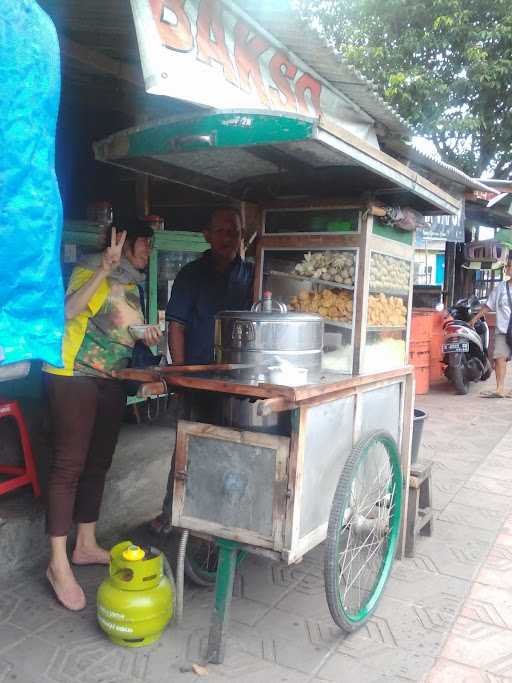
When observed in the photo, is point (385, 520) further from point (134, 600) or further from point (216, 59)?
point (216, 59)

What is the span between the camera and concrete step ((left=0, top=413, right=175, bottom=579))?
Answer: 315cm

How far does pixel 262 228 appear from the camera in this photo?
3330 mm

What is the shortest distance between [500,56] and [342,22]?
143 inches

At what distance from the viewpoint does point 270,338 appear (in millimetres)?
2545

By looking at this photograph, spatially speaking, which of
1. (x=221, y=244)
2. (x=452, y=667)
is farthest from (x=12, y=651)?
(x=221, y=244)

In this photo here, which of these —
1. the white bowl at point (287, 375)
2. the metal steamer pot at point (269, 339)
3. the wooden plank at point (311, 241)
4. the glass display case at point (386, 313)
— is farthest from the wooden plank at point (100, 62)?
the white bowl at point (287, 375)

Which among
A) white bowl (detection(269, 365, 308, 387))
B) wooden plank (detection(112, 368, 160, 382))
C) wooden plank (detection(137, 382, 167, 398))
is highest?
white bowl (detection(269, 365, 308, 387))

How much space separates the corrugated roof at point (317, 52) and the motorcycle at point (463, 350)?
344 cm

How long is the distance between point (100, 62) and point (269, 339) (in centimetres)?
216

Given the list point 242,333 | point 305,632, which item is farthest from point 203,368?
point 305,632

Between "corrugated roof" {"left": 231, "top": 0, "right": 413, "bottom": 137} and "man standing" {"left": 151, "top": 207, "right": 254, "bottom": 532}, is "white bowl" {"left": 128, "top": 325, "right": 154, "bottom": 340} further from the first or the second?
"corrugated roof" {"left": 231, "top": 0, "right": 413, "bottom": 137}

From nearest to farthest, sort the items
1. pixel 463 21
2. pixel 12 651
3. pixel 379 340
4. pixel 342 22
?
pixel 12 651
pixel 379 340
pixel 463 21
pixel 342 22

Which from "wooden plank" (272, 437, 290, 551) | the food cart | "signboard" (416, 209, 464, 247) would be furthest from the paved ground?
"signboard" (416, 209, 464, 247)

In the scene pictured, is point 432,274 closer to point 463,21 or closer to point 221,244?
point 463,21
